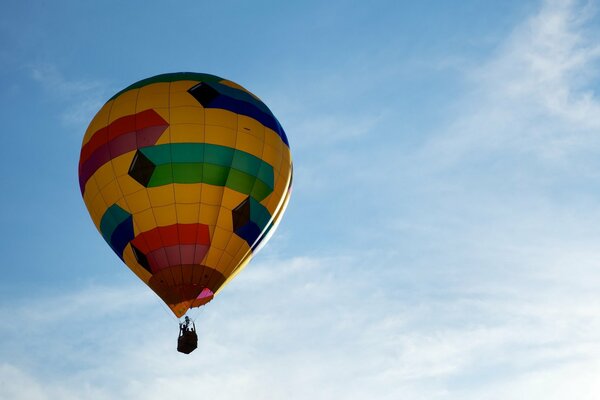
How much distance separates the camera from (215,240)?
23.8 m


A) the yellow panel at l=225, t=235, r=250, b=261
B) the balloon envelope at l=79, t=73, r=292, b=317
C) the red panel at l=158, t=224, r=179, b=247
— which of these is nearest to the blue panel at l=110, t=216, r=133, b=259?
the balloon envelope at l=79, t=73, r=292, b=317

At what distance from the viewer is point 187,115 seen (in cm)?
2445

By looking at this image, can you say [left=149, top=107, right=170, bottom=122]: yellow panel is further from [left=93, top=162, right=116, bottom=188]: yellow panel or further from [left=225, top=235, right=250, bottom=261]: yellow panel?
[left=225, top=235, right=250, bottom=261]: yellow panel

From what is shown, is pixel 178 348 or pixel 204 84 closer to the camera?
pixel 178 348

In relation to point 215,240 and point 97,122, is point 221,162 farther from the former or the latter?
point 97,122

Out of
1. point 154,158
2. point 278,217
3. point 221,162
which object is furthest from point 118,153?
point 278,217

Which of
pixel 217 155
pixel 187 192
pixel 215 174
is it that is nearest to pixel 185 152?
pixel 217 155

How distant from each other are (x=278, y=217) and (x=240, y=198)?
2.12m

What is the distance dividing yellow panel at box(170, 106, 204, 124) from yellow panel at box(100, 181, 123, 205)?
234cm

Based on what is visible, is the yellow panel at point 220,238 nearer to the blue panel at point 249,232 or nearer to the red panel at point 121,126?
the blue panel at point 249,232

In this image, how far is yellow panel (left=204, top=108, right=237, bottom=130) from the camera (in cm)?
2452

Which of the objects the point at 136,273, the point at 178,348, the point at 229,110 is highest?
the point at 229,110

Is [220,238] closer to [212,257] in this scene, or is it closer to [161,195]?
[212,257]

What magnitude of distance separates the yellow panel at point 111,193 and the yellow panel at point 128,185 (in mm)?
147
